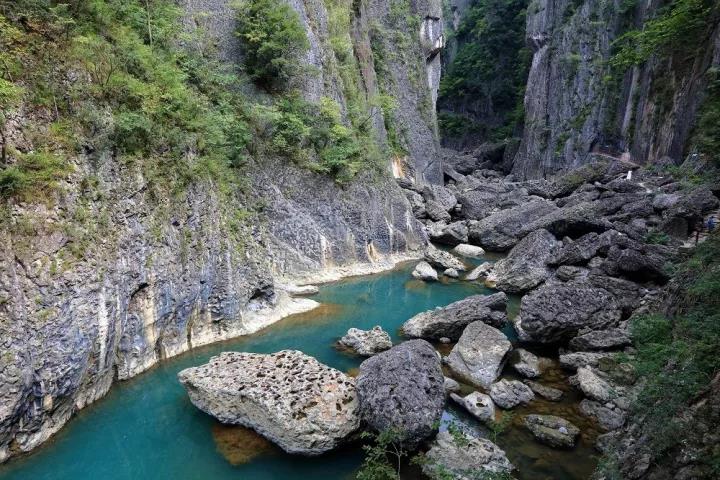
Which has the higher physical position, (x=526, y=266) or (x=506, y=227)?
(x=506, y=227)

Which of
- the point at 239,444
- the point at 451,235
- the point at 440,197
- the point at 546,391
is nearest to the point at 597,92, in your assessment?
the point at 440,197

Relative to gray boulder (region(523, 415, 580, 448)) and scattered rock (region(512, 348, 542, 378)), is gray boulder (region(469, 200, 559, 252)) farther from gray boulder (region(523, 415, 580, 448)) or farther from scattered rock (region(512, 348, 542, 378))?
gray boulder (region(523, 415, 580, 448))

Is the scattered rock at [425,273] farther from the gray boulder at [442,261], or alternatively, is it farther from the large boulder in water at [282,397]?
the large boulder in water at [282,397]

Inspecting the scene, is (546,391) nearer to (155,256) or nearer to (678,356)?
(678,356)

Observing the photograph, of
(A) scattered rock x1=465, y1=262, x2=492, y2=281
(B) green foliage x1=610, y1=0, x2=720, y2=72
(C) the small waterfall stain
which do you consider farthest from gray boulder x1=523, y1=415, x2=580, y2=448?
(B) green foliage x1=610, y1=0, x2=720, y2=72

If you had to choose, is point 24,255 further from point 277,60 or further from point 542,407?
point 277,60
